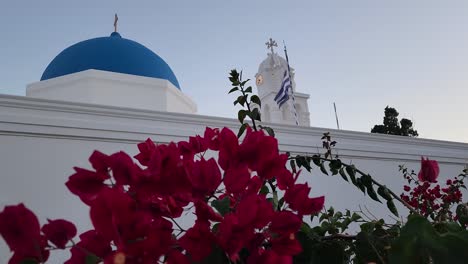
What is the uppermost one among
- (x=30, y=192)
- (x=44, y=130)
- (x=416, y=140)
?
(x=416, y=140)

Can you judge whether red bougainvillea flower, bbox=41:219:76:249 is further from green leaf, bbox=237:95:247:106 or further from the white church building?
the white church building

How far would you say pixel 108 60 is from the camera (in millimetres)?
5523

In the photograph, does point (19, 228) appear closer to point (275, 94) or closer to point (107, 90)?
point (107, 90)

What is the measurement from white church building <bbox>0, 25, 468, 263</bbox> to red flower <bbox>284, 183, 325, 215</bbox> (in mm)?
2541

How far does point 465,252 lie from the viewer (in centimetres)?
28

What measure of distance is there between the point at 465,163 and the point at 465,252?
5885 millimetres

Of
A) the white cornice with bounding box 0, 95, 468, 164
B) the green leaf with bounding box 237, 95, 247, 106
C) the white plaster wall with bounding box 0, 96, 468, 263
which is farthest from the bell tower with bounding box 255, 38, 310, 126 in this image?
the green leaf with bounding box 237, 95, 247, 106

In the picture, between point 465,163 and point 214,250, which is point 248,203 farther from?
point 465,163

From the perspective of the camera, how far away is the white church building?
250cm

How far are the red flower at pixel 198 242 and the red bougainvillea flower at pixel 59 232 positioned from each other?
105 millimetres

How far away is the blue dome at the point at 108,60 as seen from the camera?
5453 mm

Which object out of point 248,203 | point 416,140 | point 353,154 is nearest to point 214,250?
point 248,203

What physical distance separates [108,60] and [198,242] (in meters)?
5.82

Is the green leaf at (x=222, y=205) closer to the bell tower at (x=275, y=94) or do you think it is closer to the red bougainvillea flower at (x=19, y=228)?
the red bougainvillea flower at (x=19, y=228)
